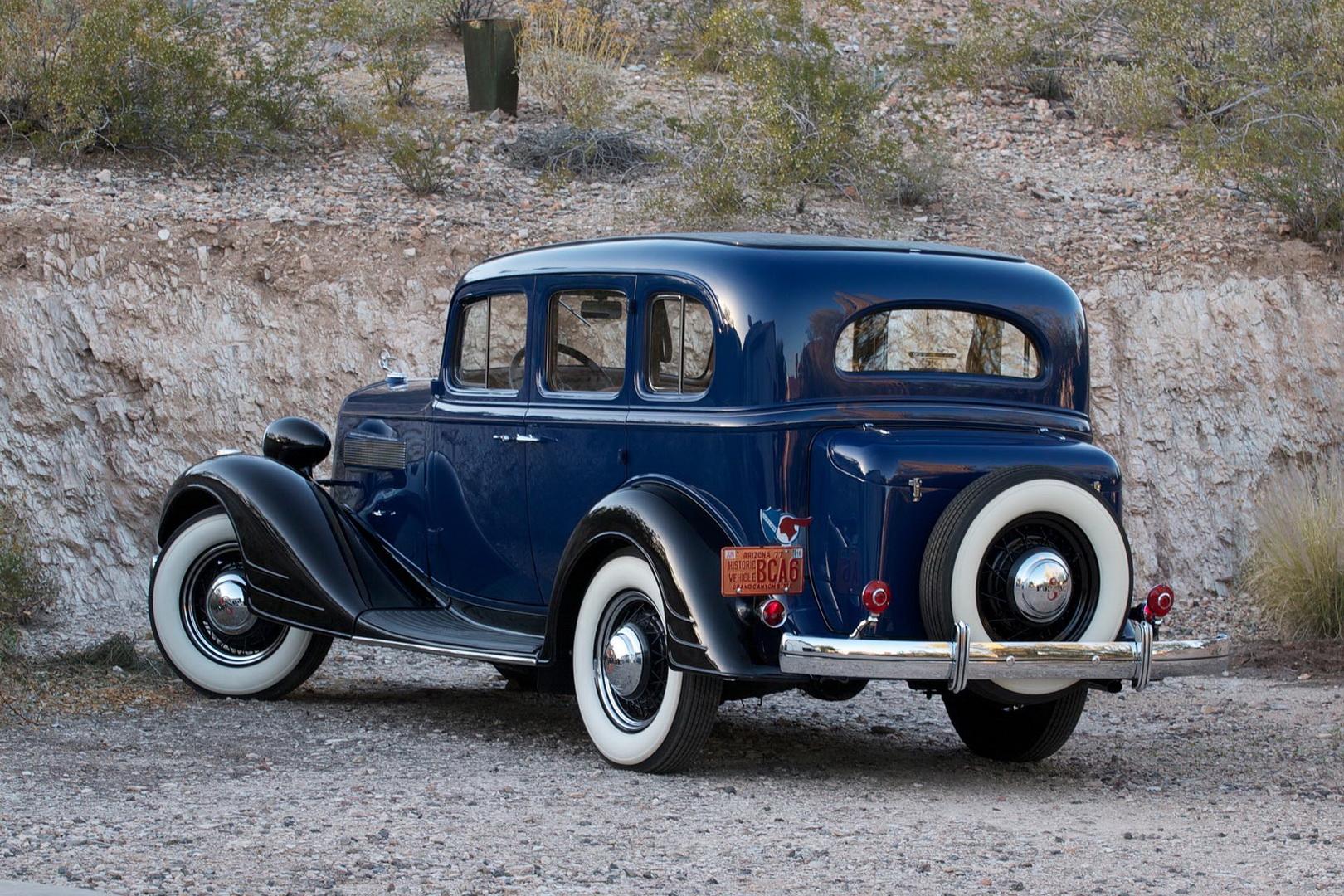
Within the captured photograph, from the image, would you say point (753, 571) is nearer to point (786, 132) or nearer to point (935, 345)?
point (935, 345)

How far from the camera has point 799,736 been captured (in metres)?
7.11

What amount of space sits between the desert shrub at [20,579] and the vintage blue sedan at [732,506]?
6.83 ft

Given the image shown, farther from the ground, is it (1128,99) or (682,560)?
(1128,99)

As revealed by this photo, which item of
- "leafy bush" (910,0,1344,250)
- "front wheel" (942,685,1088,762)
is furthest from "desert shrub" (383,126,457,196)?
"front wheel" (942,685,1088,762)

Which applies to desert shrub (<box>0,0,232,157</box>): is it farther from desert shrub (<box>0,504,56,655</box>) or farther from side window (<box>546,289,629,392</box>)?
side window (<box>546,289,629,392</box>)

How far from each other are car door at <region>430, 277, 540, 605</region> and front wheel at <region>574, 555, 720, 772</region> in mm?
668

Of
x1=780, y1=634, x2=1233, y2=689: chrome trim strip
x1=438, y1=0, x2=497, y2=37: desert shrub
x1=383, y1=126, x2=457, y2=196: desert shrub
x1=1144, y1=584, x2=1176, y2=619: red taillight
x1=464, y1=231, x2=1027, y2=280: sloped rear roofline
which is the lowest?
x1=780, y1=634, x2=1233, y2=689: chrome trim strip

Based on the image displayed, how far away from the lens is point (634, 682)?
5.96 metres

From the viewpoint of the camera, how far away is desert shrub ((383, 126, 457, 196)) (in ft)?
43.5

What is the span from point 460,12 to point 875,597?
14.0 m

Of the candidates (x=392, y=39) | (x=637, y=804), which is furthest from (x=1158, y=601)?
(x=392, y=39)

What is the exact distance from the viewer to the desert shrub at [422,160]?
13.3m

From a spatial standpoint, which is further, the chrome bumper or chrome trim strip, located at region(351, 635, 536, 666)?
chrome trim strip, located at region(351, 635, 536, 666)

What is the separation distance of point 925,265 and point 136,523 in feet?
23.0
